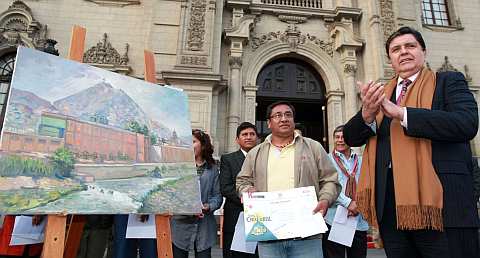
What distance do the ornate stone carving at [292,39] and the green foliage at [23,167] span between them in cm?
892

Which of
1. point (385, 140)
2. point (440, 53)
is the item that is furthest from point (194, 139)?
point (440, 53)

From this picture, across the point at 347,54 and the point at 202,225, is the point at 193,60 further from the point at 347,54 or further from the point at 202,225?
the point at 202,225

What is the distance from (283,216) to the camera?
2.36m

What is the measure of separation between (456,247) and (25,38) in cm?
1224

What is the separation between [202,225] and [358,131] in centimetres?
220

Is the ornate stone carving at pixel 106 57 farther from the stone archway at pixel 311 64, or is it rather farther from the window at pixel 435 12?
the window at pixel 435 12

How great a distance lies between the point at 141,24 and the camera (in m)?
11.0

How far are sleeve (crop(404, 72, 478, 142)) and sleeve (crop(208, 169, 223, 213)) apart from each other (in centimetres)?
240

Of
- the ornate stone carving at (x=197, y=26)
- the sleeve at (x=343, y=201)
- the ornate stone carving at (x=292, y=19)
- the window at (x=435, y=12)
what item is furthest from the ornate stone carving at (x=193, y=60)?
the window at (x=435, y=12)

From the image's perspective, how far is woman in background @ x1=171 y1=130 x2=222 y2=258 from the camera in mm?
3467

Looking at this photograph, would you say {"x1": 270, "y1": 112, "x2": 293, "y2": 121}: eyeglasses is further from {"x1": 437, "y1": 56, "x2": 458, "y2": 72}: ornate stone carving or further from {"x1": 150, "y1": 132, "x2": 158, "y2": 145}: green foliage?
{"x1": 437, "y1": 56, "x2": 458, "y2": 72}: ornate stone carving

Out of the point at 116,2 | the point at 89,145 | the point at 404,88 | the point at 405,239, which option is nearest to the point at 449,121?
the point at 404,88

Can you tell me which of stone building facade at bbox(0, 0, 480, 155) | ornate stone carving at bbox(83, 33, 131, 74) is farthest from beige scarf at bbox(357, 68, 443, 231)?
ornate stone carving at bbox(83, 33, 131, 74)

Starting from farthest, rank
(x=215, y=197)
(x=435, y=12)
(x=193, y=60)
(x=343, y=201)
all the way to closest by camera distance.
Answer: (x=435, y=12) → (x=193, y=60) → (x=215, y=197) → (x=343, y=201)
